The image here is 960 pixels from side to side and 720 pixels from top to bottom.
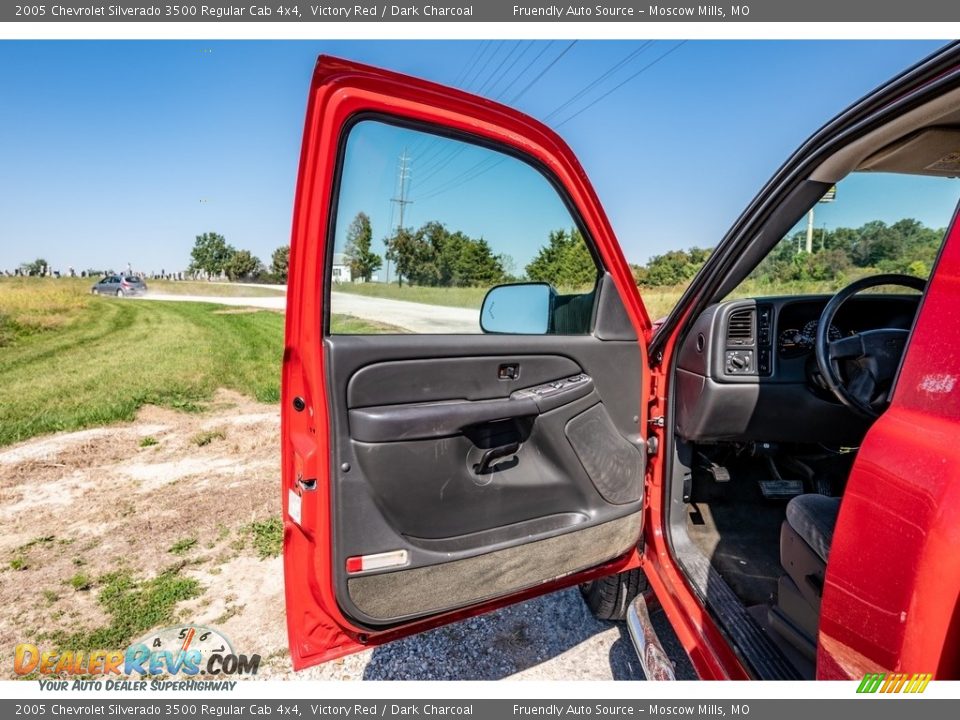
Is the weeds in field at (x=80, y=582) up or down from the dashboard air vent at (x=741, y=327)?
down

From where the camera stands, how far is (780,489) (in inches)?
107

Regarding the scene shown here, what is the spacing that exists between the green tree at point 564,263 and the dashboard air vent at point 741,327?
0.56m

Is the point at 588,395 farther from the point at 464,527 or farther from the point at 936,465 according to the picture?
the point at 936,465

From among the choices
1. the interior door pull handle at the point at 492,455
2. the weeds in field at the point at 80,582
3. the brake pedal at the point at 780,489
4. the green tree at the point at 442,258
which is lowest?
the weeds in field at the point at 80,582

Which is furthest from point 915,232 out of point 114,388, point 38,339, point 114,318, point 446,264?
point 114,318

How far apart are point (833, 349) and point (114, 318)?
20.6m

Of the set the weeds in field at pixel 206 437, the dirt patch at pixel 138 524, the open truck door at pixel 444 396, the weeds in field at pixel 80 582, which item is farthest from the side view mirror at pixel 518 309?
the weeds in field at pixel 206 437

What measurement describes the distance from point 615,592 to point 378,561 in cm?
137

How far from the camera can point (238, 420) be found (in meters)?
6.86

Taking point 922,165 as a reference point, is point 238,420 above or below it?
below
